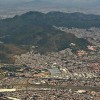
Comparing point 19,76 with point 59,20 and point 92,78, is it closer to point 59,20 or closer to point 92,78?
point 92,78

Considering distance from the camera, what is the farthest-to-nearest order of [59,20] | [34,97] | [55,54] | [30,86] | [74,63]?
[59,20] → [55,54] → [74,63] → [30,86] → [34,97]

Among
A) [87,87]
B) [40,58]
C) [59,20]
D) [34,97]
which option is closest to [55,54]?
[40,58]

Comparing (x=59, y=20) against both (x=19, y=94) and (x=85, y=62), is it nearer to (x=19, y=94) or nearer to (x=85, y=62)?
(x=85, y=62)

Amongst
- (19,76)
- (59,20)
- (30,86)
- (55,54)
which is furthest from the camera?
(59,20)

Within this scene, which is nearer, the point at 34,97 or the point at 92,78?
the point at 34,97

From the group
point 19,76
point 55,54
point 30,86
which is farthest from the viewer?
point 55,54

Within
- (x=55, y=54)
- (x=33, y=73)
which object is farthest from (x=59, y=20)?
(x=33, y=73)
